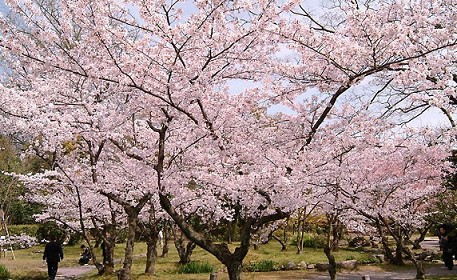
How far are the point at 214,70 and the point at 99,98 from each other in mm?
3710

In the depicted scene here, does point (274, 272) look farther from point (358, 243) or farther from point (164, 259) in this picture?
point (358, 243)

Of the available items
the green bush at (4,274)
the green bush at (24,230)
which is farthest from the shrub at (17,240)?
the green bush at (4,274)

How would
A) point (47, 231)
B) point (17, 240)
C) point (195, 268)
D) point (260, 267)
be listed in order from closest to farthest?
1. point (195, 268)
2. point (260, 267)
3. point (17, 240)
4. point (47, 231)

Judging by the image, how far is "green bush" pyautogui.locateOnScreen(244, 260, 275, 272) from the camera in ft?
42.0

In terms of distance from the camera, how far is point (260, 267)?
12875 mm

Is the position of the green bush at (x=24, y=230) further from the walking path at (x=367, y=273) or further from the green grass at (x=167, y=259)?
the walking path at (x=367, y=273)

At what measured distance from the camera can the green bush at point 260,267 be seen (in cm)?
1280

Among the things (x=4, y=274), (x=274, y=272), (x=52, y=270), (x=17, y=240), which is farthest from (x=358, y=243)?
(x=17, y=240)

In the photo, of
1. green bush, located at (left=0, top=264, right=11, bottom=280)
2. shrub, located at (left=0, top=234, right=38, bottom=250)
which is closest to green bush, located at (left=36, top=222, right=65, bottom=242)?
shrub, located at (left=0, top=234, right=38, bottom=250)

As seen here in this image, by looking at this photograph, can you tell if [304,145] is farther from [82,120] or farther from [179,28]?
[82,120]

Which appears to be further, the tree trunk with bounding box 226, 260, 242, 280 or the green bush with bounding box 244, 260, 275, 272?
the green bush with bounding box 244, 260, 275, 272

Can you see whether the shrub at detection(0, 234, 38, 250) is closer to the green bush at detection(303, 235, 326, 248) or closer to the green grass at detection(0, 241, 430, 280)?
the green grass at detection(0, 241, 430, 280)

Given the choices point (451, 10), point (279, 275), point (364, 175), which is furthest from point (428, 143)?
point (279, 275)

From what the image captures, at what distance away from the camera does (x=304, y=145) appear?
6547 mm
